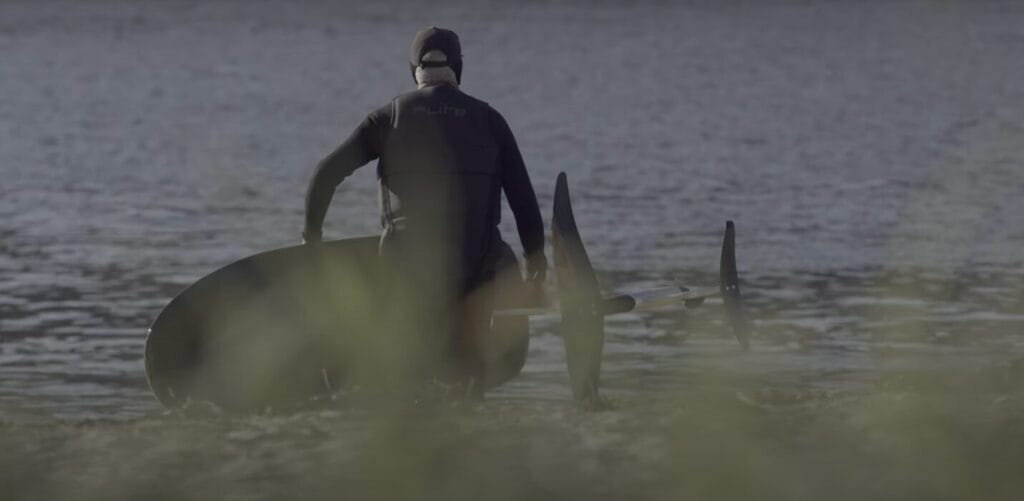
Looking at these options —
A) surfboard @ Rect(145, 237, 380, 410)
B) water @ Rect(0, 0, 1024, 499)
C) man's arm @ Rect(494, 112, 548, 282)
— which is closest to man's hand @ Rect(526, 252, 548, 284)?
man's arm @ Rect(494, 112, 548, 282)

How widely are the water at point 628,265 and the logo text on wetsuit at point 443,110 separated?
1.38 metres

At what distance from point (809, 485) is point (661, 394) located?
5901 millimetres

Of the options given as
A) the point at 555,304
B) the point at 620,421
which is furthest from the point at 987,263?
the point at 620,421

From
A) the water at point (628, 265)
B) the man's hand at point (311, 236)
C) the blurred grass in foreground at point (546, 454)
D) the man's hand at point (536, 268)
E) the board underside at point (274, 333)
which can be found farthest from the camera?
the board underside at point (274, 333)

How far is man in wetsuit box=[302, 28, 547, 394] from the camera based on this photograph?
10961mm

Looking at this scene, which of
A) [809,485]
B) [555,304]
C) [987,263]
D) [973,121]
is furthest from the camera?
[973,121]

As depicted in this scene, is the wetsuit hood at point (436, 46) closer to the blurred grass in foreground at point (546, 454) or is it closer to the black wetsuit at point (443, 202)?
the black wetsuit at point (443, 202)

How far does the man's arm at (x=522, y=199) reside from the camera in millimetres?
11078

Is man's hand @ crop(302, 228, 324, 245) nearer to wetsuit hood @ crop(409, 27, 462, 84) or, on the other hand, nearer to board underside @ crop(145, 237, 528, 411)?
board underside @ crop(145, 237, 528, 411)

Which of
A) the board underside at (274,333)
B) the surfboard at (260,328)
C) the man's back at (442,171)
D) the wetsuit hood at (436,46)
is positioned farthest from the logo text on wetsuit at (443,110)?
the surfboard at (260,328)

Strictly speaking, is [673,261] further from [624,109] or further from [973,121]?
[624,109]

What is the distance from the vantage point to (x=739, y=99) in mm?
→ 55875

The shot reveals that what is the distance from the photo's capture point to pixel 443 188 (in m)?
11.0

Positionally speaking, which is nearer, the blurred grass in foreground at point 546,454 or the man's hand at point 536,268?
the blurred grass in foreground at point 546,454
